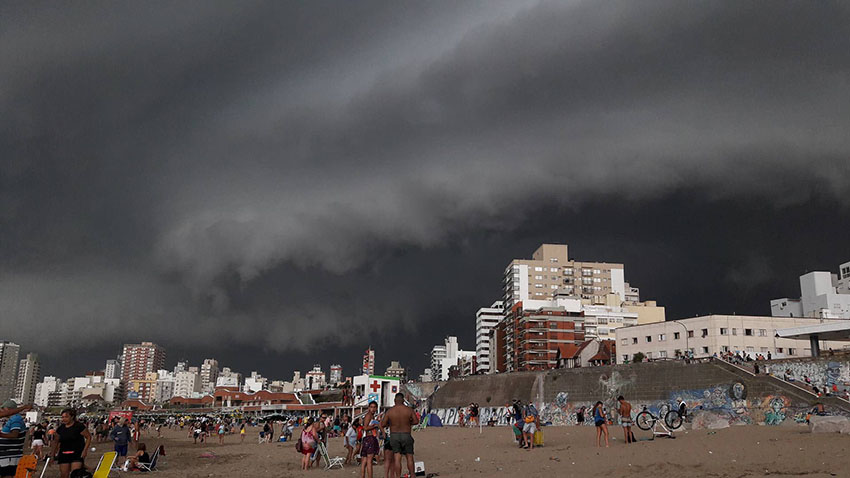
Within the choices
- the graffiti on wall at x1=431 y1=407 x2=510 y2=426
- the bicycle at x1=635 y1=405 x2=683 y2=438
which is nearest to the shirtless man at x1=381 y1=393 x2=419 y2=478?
the bicycle at x1=635 y1=405 x2=683 y2=438

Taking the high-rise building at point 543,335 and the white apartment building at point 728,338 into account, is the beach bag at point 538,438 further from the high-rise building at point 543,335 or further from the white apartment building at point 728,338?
the high-rise building at point 543,335

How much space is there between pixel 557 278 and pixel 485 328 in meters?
24.3

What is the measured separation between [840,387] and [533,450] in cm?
3613

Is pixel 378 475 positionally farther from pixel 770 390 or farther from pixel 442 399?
→ pixel 442 399

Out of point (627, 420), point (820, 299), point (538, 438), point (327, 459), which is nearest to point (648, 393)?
point (538, 438)

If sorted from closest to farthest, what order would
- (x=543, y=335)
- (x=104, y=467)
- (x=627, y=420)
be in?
1. (x=104, y=467)
2. (x=627, y=420)
3. (x=543, y=335)

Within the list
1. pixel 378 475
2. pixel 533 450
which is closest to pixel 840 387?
pixel 533 450

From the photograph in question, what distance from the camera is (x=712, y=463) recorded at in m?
17.4

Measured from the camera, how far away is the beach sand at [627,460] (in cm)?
1620

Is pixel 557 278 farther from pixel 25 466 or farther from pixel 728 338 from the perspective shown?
pixel 25 466

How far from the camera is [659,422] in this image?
27.5m

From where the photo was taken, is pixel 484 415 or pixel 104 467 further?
pixel 484 415

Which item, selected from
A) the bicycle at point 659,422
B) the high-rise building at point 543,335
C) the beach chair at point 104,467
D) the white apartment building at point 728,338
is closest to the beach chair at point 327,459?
the beach chair at point 104,467

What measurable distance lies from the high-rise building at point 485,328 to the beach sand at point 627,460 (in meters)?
136
